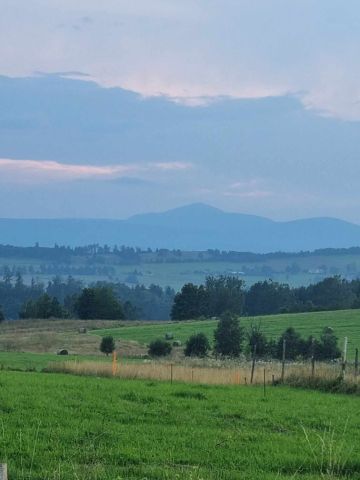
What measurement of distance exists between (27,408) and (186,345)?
47.5 metres

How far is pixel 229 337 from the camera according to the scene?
63.0 meters

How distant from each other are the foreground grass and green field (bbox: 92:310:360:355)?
1830 inches

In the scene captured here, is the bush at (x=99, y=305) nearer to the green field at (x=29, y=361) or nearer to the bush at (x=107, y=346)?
the bush at (x=107, y=346)

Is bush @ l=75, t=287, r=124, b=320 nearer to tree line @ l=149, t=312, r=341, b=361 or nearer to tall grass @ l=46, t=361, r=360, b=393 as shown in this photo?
tree line @ l=149, t=312, r=341, b=361

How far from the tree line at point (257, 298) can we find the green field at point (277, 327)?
23408mm

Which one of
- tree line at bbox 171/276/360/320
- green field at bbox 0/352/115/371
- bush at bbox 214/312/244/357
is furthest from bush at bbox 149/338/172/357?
tree line at bbox 171/276/360/320

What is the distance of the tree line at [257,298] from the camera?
11062cm

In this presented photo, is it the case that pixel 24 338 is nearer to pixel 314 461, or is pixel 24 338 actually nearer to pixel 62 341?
pixel 62 341

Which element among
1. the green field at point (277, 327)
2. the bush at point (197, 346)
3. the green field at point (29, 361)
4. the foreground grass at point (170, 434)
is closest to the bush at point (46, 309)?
the green field at point (277, 327)

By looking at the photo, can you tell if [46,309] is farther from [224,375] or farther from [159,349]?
[224,375]

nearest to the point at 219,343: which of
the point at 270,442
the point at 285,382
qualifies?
the point at 285,382

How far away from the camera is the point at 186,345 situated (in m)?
62.4

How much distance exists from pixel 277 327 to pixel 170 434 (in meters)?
65.0

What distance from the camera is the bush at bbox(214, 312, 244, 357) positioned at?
204ft
